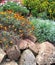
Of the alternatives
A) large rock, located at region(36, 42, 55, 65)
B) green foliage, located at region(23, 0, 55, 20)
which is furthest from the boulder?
green foliage, located at region(23, 0, 55, 20)

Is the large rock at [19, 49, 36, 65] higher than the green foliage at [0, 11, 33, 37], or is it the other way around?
the green foliage at [0, 11, 33, 37]

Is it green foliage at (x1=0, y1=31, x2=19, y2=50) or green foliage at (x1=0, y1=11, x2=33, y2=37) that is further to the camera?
green foliage at (x1=0, y1=11, x2=33, y2=37)

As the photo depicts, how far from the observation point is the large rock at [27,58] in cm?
598

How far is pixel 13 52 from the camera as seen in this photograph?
19.1 feet

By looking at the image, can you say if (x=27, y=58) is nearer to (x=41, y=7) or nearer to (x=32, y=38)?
(x=32, y=38)

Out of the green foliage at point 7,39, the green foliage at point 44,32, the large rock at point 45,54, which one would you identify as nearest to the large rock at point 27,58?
the large rock at point 45,54

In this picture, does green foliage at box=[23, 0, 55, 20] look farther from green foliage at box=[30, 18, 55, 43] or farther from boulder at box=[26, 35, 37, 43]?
boulder at box=[26, 35, 37, 43]

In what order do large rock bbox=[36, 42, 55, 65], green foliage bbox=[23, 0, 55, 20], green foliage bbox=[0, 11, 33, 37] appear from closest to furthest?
1. large rock bbox=[36, 42, 55, 65]
2. green foliage bbox=[0, 11, 33, 37]
3. green foliage bbox=[23, 0, 55, 20]

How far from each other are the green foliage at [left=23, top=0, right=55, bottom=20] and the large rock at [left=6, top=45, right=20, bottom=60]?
228cm

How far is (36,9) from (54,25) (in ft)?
4.93

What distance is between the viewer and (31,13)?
8.16 metres

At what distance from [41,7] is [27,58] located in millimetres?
2608

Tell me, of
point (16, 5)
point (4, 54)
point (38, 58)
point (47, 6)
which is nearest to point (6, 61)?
point (4, 54)

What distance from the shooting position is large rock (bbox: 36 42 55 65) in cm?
613
